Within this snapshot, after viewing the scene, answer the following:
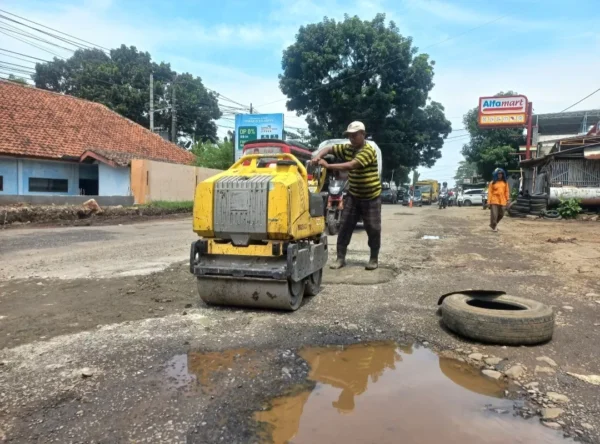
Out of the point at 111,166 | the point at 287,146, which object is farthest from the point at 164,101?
the point at 287,146

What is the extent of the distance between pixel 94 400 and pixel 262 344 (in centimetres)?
126

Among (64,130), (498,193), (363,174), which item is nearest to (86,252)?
(363,174)

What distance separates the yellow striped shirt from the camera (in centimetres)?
564

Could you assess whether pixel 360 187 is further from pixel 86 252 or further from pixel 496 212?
pixel 496 212

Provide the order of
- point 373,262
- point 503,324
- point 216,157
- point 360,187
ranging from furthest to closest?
point 216,157 < point 373,262 < point 360,187 < point 503,324

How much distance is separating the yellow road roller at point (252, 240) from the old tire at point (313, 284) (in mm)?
340

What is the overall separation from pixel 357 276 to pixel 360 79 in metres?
27.9

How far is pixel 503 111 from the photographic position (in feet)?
97.4

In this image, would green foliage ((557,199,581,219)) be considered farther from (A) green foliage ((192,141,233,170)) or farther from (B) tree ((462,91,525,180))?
(B) tree ((462,91,525,180))

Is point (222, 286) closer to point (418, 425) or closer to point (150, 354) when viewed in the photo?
point (150, 354)

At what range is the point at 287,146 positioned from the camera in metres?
11.9

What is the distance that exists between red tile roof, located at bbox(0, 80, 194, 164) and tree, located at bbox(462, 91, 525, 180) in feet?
83.3

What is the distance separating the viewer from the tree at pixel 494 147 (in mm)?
36500

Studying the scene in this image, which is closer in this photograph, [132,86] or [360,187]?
[360,187]
